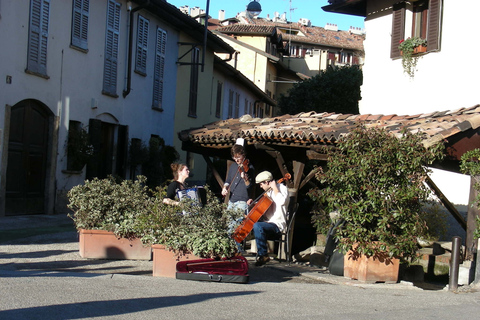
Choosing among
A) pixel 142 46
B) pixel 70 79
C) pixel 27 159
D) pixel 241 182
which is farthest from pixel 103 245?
pixel 142 46

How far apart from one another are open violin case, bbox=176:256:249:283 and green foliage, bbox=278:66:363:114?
2981cm

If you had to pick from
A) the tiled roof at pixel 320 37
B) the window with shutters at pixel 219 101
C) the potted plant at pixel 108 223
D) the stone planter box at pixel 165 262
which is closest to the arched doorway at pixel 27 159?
the potted plant at pixel 108 223

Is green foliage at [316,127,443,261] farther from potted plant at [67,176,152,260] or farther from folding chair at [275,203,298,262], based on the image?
potted plant at [67,176,152,260]

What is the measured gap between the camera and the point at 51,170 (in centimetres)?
1480

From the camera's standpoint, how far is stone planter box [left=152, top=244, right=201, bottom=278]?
7.55 m

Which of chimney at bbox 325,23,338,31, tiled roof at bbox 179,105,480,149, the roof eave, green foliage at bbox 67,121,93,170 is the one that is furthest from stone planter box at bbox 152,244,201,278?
chimney at bbox 325,23,338,31

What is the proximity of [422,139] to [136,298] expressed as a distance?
4.56 meters

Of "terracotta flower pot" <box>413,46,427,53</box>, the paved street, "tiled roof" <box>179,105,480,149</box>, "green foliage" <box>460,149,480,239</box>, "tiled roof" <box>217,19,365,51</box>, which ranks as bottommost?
the paved street

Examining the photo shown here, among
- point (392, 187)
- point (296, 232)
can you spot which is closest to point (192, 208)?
point (392, 187)

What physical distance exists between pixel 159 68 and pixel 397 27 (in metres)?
7.49

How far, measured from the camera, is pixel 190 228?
297 inches

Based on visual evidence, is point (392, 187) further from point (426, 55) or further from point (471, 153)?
point (426, 55)

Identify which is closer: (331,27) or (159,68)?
(159,68)

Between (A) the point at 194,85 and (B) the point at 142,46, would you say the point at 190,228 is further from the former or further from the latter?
(A) the point at 194,85
